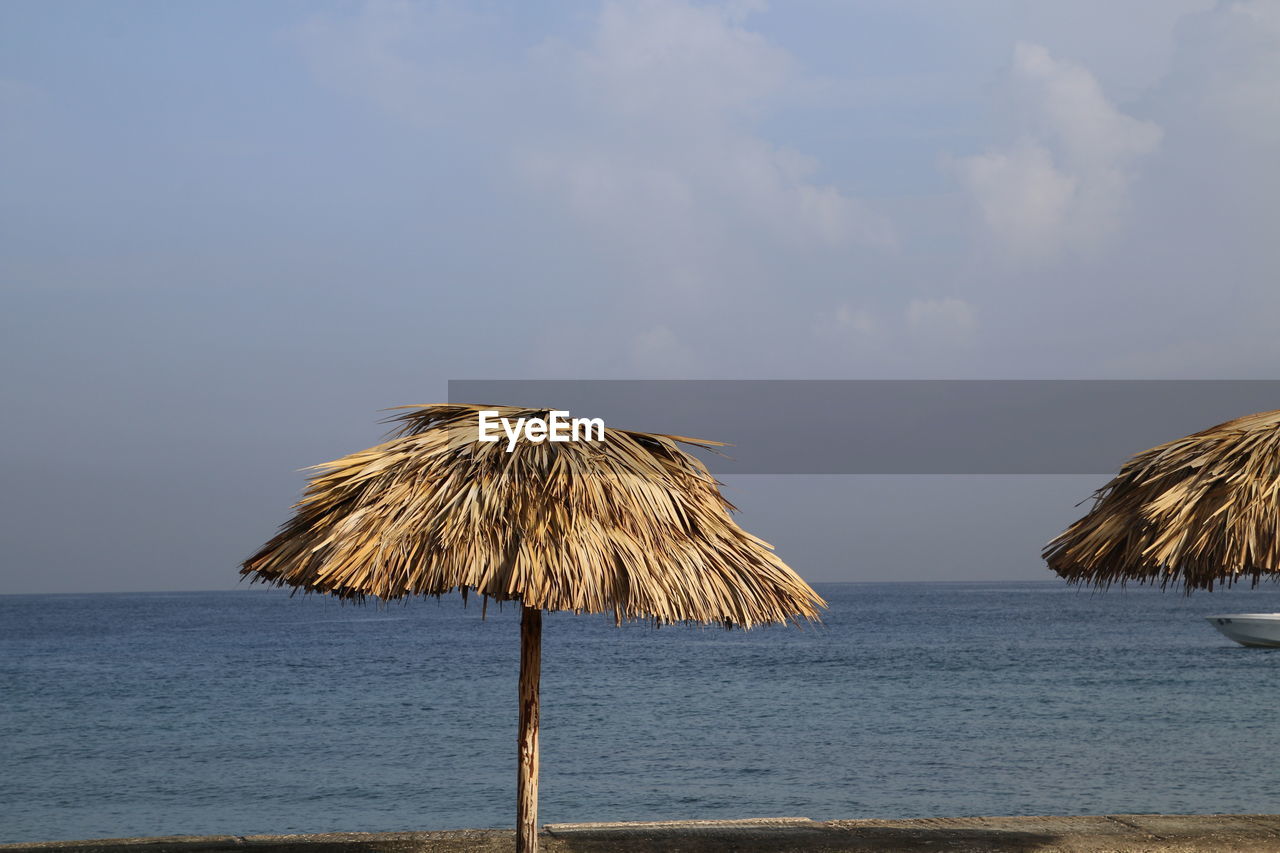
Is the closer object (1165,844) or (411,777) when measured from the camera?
(1165,844)

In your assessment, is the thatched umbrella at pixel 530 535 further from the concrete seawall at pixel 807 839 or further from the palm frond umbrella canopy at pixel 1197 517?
the palm frond umbrella canopy at pixel 1197 517

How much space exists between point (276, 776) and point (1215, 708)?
1985cm

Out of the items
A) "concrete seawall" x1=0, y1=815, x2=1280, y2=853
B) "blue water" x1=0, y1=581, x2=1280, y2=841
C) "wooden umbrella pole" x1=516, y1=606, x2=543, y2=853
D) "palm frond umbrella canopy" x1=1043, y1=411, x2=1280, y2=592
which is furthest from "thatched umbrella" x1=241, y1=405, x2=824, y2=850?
"blue water" x1=0, y1=581, x2=1280, y2=841

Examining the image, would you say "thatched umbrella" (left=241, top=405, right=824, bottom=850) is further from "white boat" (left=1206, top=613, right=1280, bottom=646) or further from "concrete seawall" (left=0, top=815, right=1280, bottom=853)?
"white boat" (left=1206, top=613, right=1280, bottom=646)

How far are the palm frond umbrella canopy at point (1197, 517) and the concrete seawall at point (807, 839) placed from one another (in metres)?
1.72

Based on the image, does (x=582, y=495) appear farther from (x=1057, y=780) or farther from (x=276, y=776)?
(x=276, y=776)

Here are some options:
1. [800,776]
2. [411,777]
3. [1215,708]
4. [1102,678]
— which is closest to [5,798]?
[411,777]

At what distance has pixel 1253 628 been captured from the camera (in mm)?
30438

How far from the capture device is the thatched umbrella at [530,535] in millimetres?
4633

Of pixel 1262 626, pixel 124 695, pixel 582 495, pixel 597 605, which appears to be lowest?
pixel 124 695

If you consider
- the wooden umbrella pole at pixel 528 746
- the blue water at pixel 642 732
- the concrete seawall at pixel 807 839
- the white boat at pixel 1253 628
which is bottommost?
the blue water at pixel 642 732

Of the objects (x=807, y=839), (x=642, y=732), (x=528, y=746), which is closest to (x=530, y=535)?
(x=528, y=746)

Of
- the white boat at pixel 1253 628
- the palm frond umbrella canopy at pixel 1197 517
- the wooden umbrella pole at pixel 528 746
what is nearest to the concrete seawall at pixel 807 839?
the wooden umbrella pole at pixel 528 746

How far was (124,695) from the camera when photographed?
31688 mm
